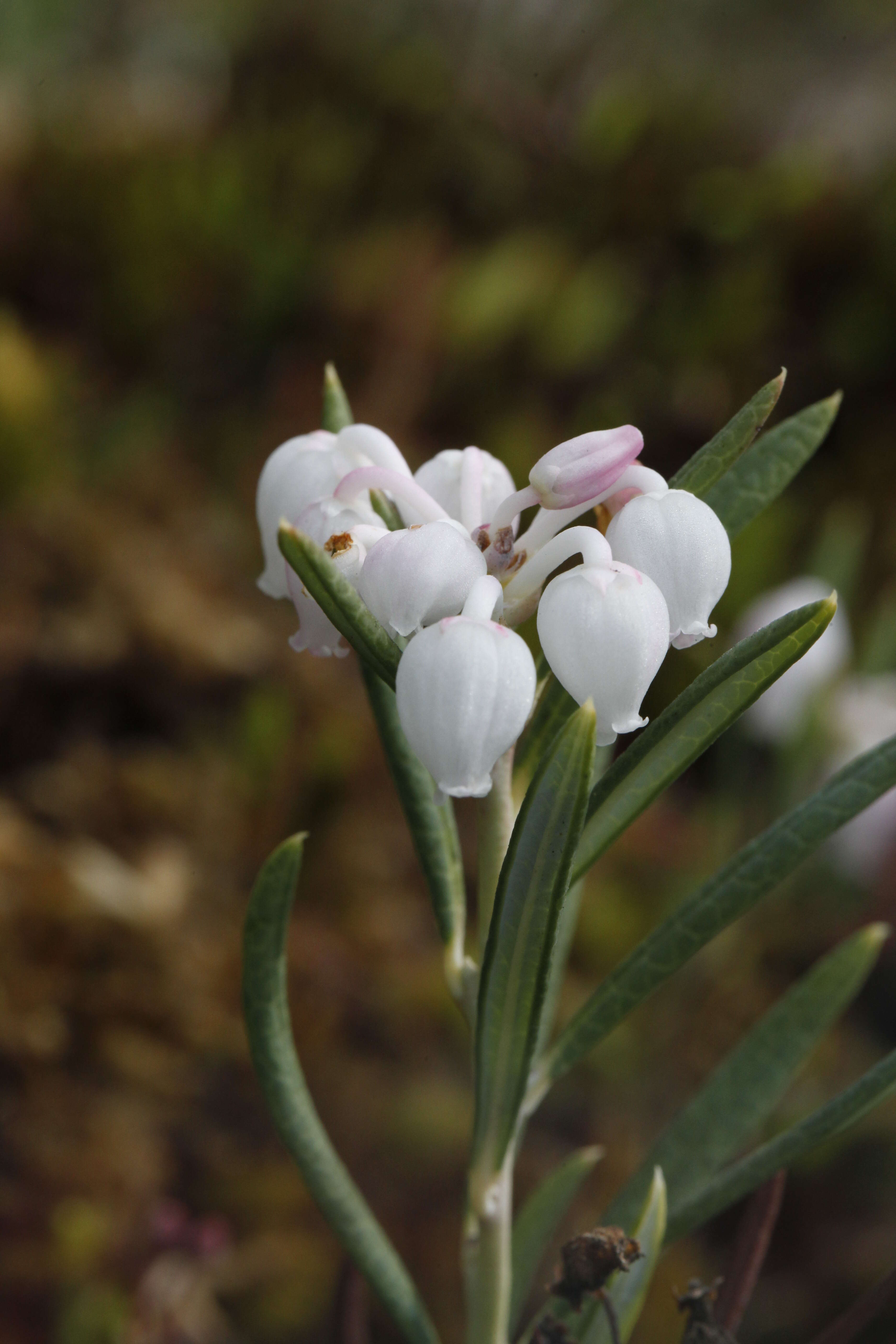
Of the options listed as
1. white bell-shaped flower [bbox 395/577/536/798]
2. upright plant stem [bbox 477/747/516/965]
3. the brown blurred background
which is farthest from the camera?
the brown blurred background

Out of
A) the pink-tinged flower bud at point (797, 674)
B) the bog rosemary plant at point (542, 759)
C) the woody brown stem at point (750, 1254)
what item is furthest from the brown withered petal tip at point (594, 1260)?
the pink-tinged flower bud at point (797, 674)

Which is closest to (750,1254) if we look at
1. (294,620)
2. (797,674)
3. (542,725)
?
(542,725)

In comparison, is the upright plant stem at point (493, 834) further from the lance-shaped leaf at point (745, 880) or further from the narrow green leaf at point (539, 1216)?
the narrow green leaf at point (539, 1216)

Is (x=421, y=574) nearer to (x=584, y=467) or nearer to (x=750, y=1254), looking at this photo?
(x=584, y=467)

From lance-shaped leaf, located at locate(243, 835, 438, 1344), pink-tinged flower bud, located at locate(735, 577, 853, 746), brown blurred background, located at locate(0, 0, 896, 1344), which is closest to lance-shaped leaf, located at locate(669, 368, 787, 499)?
lance-shaped leaf, located at locate(243, 835, 438, 1344)

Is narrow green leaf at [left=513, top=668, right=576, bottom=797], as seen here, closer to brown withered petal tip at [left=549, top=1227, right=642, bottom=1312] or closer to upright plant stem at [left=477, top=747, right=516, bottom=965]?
upright plant stem at [left=477, top=747, right=516, bottom=965]

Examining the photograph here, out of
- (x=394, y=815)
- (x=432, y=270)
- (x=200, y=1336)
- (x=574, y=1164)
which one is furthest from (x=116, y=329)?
(x=574, y=1164)

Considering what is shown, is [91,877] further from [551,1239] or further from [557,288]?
[557,288]
